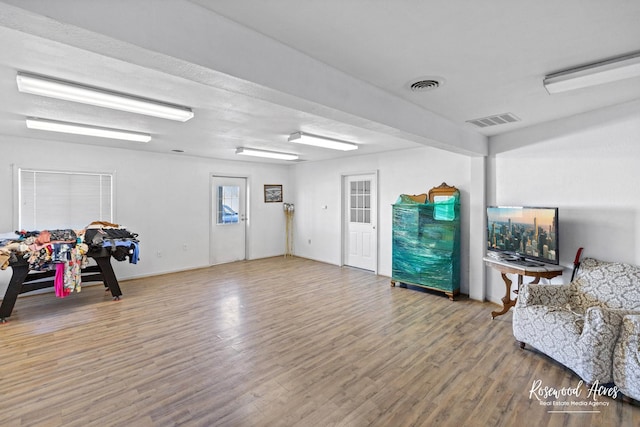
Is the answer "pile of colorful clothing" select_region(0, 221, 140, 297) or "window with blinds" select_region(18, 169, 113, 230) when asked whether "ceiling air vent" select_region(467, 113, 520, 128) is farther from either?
"window with blinds" select_region(18, 169, 113, 230)

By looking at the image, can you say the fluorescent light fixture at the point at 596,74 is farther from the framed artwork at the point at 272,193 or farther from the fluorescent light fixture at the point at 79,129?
the framed artwork at the point at 272,193

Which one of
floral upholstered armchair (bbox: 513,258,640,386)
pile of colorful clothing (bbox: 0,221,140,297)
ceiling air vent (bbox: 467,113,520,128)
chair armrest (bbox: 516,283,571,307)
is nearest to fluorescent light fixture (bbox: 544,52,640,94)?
ceiling air vent (bbox: 467,113,520,128)

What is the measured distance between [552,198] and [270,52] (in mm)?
3621

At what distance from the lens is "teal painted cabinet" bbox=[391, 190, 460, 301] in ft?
Answer: 14.3

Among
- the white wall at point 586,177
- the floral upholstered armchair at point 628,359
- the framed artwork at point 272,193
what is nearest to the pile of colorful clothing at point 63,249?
the framed artwork at point 272,193

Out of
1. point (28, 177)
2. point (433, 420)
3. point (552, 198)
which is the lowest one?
point (433, 420)

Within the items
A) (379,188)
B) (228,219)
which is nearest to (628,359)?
(379,188)

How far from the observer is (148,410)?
206 centimetres

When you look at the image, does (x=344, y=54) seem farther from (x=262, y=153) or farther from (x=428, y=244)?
(x=262, y=153)

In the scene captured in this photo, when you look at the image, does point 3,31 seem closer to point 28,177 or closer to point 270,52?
point 270,52

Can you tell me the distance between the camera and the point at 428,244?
4.55 metres

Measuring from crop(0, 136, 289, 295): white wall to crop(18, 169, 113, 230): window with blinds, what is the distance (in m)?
0.13

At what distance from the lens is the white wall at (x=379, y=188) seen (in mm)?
4613

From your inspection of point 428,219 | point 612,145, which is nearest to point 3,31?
point 428,219
